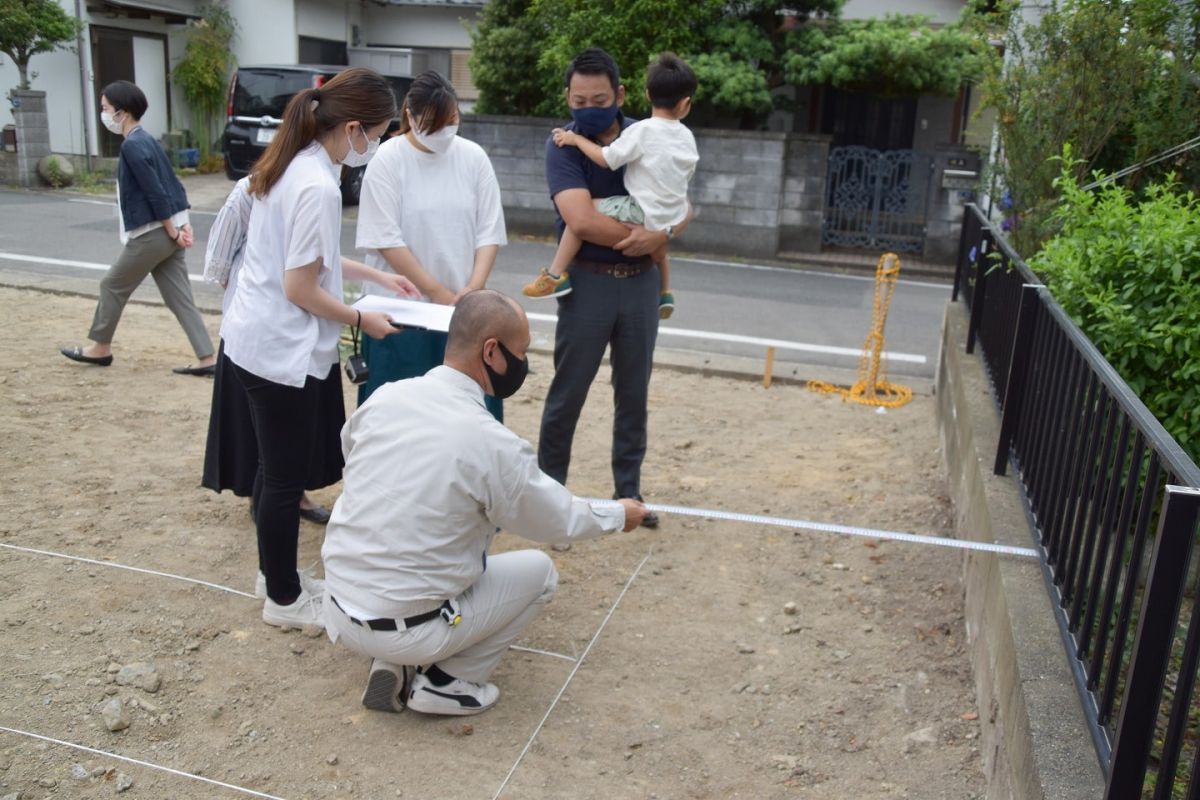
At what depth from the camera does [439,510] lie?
2748 mm

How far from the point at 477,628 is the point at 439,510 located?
1.46ft

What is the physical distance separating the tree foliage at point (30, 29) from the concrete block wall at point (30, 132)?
0.26 metres

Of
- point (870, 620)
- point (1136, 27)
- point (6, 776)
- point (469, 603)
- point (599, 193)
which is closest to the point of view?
point (6, 776)

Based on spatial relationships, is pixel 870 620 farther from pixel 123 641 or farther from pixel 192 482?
pixel 192 482

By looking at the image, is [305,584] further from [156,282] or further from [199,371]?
[156,282]

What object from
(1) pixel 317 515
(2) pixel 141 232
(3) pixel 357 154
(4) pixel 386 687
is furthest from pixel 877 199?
(4) pixel 386 687

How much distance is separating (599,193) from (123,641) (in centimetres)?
229

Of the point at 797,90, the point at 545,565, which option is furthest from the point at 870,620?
the point at 797,90

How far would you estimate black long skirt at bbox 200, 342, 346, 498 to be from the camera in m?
3.83

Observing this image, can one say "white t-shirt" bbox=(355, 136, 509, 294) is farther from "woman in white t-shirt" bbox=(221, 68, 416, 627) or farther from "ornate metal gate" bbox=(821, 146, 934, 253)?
"ornate metal gate" bbox=(821, 146, 934, 253)

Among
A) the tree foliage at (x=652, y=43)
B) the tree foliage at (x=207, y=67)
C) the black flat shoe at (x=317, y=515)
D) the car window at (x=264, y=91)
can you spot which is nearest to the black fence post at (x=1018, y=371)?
the black flat shoe at (x=317, y=515)

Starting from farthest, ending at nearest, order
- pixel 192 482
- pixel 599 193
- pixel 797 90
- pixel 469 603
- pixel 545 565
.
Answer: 1. pixel 797 90
2. pixel 192 482
3. pixel 599 193
4. pixel 545 565
5. pixel 469 603

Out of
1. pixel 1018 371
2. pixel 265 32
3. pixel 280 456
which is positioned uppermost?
pixel 265 32

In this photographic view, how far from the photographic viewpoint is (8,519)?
13.7 feet
